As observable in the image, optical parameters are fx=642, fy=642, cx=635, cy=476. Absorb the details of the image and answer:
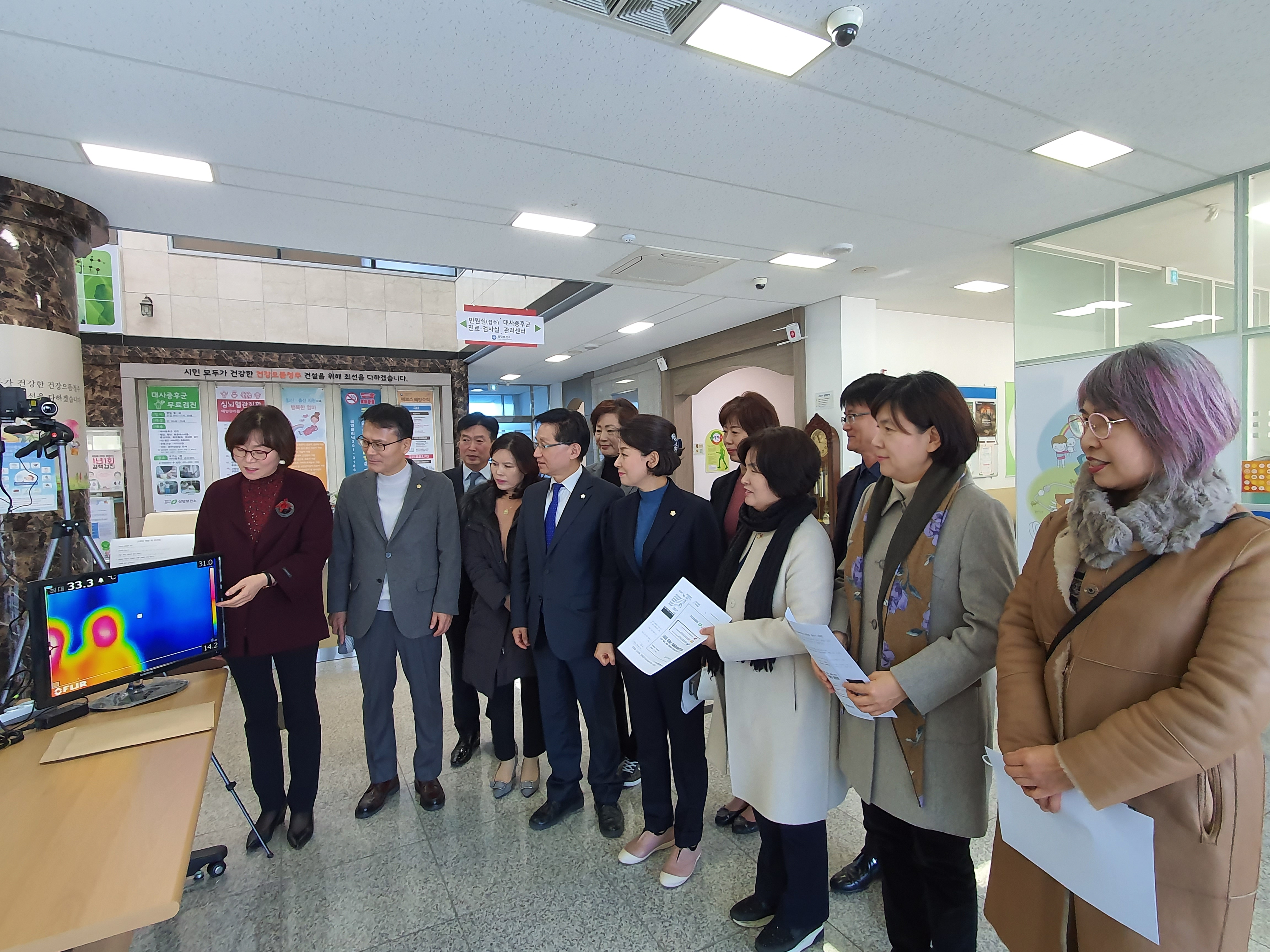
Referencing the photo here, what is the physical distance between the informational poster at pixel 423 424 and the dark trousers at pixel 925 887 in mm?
6320

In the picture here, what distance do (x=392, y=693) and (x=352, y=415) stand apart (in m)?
4.92

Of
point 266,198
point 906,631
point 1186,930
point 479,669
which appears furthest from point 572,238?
point 1186,930

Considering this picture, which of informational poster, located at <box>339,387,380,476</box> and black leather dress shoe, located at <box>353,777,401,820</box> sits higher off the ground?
informational poster, located at <box>339,387,380,476</box>

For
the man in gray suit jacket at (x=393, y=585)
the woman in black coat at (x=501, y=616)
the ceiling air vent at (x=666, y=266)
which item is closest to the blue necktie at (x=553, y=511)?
the woman in black coat at (x=501, y=616)

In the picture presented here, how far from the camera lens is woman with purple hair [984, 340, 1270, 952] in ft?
3.31

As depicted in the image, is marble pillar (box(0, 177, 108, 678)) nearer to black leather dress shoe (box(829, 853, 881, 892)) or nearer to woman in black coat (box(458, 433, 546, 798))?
woman in black coat (box(458, 433, 546, 798))

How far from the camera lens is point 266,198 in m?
3.11

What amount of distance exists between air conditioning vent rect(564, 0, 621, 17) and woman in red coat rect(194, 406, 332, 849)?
1670 millimetres

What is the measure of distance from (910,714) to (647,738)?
1009 mm

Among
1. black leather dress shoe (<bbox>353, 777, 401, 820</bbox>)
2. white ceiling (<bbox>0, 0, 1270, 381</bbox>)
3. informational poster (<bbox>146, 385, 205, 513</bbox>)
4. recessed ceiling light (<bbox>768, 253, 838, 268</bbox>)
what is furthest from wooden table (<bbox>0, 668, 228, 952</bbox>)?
informational poster (<bbox>146, 385, 205, 513</bbox>)

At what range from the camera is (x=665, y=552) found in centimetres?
221

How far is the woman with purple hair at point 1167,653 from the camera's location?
1.01 m

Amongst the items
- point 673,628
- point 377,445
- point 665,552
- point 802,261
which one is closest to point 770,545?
point 673,628

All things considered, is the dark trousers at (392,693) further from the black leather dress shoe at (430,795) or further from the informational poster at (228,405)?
the informational poster at (228,405)
